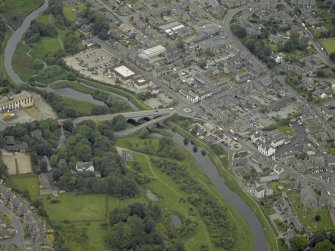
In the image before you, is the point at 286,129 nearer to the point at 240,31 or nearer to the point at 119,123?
the point at 119,123

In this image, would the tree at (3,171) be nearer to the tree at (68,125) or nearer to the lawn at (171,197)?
the tree at (68,125)

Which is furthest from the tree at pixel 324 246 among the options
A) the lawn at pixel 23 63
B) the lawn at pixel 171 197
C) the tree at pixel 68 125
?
the lawn at pixel 23 63

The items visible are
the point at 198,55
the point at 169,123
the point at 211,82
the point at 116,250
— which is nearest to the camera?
the point at 116,250

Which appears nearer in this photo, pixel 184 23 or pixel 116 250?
pixel 116 250

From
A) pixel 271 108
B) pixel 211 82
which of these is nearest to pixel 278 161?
pixel 271 108

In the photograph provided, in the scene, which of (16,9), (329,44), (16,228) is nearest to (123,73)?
(16,9)

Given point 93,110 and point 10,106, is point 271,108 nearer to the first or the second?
point 93,110
